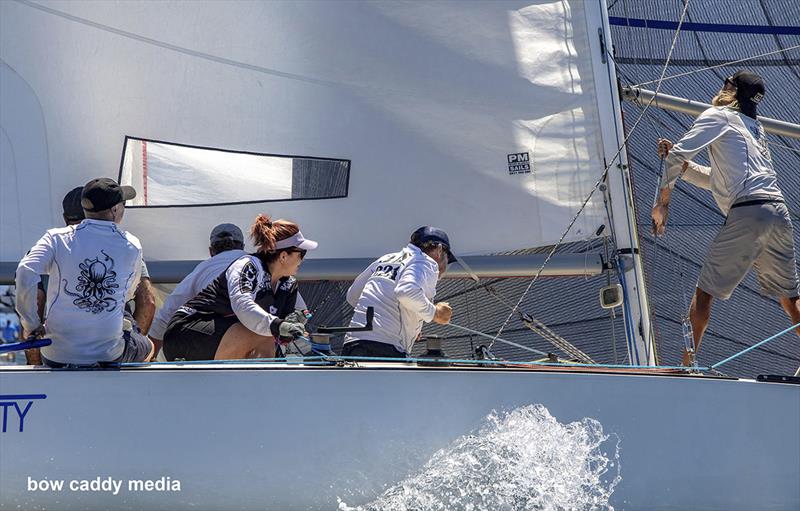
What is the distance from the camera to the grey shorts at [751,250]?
386 centimetres

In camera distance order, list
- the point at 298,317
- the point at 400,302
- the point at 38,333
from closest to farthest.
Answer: the point at 38,333, the point at 298,317, the point at 400,302

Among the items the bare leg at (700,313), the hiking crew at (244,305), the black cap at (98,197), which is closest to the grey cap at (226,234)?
the hiking crew at (244,305)

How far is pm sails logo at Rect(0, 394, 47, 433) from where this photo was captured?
3.03 metres

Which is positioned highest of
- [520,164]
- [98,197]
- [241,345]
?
[520,164]

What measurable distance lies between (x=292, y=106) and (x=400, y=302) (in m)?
1.37

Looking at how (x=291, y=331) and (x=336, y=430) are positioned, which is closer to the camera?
(x=336, y=430)

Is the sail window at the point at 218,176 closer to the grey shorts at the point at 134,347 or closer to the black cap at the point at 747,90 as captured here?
the grey shorts at the point at 134,347

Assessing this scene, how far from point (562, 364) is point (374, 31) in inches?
79.9

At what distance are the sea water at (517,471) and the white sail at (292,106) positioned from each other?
1635 millimetres

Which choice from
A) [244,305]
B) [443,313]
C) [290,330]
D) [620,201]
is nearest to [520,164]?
[620,201]

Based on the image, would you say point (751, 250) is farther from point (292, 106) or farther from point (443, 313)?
point (292, 106)

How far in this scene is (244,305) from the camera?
3.49 meters

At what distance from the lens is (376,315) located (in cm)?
371

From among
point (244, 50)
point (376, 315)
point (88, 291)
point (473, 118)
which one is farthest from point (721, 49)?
point (88, 291)
